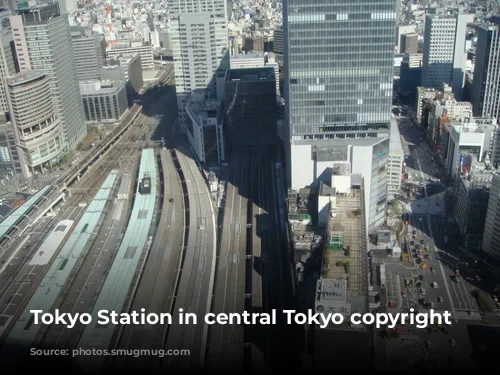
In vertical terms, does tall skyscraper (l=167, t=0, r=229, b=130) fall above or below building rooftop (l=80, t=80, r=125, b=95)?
Answer: above

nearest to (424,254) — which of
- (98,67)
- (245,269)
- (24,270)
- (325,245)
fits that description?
(325,245)

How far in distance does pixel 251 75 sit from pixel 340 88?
90.1 ft

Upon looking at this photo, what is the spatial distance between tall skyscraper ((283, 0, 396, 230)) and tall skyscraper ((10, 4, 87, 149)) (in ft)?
130

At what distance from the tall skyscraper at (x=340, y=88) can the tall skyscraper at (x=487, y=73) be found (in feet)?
131

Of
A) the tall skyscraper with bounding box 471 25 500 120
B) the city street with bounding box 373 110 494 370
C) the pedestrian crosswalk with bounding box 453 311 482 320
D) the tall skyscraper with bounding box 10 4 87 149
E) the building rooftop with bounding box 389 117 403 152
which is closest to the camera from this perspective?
the city street with bounding box 373 110 494 370

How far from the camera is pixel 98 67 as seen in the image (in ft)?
362

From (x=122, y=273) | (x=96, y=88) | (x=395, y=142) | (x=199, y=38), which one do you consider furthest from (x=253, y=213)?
(x=96, y=88)

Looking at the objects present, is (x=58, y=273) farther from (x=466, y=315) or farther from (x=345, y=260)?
(x=466, y=315)

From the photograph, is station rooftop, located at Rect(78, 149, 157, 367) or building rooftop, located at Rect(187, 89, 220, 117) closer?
station rooftop, located at Rect(78, 149, 157, 367)

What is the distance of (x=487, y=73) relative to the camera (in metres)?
85.8

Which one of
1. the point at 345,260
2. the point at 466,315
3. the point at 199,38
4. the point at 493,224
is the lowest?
the point at 466,315

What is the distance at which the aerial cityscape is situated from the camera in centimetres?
4131

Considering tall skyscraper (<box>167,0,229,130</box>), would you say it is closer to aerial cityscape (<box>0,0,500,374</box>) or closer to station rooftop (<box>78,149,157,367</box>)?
aerial cityscape (<box>0,0,500,374</box>)

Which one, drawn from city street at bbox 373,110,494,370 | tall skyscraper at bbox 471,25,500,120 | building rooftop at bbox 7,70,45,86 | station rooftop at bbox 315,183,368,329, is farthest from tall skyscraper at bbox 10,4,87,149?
tall skyscraper at bbox 471,25,500,120
